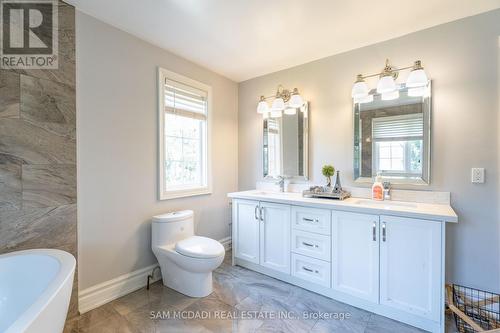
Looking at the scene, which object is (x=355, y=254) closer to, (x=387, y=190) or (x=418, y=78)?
(x=387, y=190)

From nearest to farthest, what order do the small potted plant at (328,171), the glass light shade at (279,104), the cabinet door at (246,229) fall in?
1. the small potted plant at (328,171)
2. the cabinet door at (246,229)
3. the glass light shade at (279,104)

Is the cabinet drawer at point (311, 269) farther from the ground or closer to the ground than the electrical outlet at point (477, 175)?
closer to the ground

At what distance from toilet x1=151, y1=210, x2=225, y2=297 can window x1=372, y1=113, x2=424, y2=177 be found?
1.76 m

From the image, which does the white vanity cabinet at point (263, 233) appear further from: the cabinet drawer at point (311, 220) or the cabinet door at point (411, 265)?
the cabinet door at point (411, 265)

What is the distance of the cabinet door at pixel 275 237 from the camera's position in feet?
7.64

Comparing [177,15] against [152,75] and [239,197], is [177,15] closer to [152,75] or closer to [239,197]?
[152,75]

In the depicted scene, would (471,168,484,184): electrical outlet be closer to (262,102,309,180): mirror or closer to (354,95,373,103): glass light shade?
(354,95,373,103): glass light shade

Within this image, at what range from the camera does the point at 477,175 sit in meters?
1.86

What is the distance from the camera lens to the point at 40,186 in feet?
5.51

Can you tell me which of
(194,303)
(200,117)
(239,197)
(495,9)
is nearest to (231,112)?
(200,117)

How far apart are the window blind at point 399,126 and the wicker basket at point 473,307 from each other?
1.31 metres

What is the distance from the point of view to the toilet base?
2.10 meters

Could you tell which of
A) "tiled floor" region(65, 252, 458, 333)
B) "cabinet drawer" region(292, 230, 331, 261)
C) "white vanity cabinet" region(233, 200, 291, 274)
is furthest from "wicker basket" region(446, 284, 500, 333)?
"white vanity cabinet" region(233, 200, 291, 274)

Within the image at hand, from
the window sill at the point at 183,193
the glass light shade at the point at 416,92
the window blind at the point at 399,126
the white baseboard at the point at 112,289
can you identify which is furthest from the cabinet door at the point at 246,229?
the glass light shade at the point at 416,92
